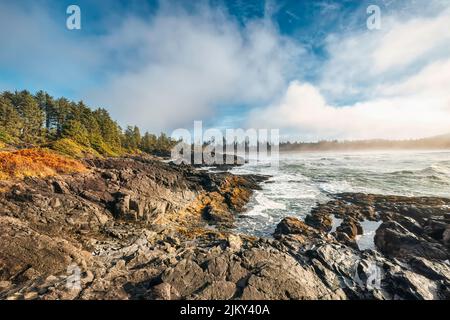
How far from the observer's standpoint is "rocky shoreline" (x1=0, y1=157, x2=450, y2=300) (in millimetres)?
8734

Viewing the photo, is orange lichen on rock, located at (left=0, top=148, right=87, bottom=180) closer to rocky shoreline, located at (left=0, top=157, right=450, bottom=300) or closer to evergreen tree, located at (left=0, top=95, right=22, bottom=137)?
rocky shoreline, located at (left=0, top=157, right=450, bottom=300)

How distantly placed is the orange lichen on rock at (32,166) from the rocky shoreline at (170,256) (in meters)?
1.76

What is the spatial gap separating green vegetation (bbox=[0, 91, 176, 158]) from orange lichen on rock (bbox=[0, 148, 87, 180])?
21.7 metres

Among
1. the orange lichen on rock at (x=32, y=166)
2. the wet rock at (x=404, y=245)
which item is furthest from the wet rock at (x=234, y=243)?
the orange lichen on rock at (x=32, y=166)

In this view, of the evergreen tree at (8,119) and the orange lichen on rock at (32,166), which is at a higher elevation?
the evergreen tree at (8,119)

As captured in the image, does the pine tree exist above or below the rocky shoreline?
above

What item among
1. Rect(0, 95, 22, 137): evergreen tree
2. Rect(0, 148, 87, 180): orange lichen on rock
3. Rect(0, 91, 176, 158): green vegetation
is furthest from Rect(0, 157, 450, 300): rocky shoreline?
Rect(0, 95, 22, 137): evergreen tree

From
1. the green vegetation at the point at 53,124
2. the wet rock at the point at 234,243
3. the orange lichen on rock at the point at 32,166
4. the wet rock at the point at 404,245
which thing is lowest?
the wet rock at the point at 404,245

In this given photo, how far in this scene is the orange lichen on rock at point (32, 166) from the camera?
18.9m

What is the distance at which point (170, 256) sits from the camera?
1118 centimetres

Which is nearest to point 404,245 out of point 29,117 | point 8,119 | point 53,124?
point 8,119

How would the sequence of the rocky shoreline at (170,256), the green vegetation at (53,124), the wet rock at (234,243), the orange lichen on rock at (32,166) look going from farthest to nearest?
the green vegetation at (53,124) < the orange lichen on rock at (32,166) < the wet rock at (234,243) < the rocky shoreline at (170,256)

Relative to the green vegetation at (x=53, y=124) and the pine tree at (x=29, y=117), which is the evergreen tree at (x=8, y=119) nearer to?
the green vegetation at (x=53, y=124)
